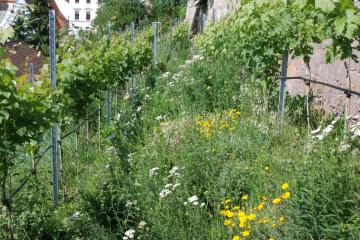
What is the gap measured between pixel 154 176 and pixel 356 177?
1841 millimetres

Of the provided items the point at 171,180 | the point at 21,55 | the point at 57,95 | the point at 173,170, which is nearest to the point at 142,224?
the point at 173,170

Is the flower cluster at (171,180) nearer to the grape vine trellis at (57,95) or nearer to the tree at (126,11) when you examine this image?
the grape vine trellis at (57,95)

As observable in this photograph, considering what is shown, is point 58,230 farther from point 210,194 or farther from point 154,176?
point 210,194

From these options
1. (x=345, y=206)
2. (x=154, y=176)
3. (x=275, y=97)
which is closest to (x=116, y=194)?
(x=154, y=176)

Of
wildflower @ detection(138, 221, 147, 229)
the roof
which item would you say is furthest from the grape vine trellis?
wildflower @ detection(138, 221, 147, 229)

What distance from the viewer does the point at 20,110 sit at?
11.0 ft

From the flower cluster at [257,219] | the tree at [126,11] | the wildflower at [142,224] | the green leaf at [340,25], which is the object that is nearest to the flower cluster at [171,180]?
the wildflower at [142,224]

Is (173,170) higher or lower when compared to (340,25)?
lower

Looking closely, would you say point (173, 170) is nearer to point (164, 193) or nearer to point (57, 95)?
point (164, 193)

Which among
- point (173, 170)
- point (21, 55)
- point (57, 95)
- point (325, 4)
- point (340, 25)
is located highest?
point (325, 4)

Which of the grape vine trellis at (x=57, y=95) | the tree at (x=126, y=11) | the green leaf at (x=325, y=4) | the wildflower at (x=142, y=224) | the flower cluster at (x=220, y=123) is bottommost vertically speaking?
the wildflower at (x=142, y=224)

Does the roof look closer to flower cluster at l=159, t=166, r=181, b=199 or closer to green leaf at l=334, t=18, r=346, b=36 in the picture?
flower cluster at l=159, t=166, r=181, b=199

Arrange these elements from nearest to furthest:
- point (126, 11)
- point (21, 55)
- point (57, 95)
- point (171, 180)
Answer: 1. point (171, 180)
2. point (57, 95)
3. point (21, 55)
4. point (126, 11)

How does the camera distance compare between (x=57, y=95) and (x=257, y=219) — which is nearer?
(x=257, y=219)
